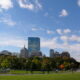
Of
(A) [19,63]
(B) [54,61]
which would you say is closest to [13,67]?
(A) [19,63]

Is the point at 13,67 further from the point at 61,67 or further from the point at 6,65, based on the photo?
the point at 61,67

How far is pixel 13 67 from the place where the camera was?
11956 cm

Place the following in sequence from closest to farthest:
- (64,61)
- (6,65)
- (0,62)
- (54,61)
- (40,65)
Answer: (6,65) → (0,62) → (40,65) → (54,61) → (64,61)

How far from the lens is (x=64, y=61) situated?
523 feet

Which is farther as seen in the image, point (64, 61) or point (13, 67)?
point (64, 61)

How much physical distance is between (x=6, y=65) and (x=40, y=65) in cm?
2399

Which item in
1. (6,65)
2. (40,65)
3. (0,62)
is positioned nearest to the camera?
(6,65)

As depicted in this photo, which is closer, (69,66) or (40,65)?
(40,65)

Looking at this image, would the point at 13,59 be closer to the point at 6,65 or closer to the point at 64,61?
the point at 6,65

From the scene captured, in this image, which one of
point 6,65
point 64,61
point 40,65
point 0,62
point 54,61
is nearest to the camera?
point 6,65

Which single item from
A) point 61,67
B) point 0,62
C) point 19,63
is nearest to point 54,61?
point 61,67

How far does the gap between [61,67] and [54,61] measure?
5922 mm

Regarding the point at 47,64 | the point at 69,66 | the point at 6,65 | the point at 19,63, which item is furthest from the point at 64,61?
the point at 6,65

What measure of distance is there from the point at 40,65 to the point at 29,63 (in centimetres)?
706
